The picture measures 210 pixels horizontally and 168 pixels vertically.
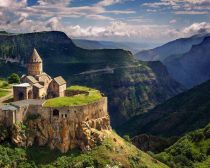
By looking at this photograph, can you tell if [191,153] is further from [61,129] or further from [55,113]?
[55,113]

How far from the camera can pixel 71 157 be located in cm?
8656

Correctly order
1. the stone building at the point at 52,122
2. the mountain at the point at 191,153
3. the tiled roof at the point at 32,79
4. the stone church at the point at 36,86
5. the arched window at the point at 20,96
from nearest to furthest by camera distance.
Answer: the stone building at the point at 52,122 → the stone church at the point at 36,86 → the arched window at the point at 20,96 → the tiled roof at the point at 32,79 → the mountain at the point at 191,153

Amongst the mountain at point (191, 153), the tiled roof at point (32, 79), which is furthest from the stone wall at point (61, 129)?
the mountain at point (191, 153)

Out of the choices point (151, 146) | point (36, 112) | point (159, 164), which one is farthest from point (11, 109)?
point (151, 146)

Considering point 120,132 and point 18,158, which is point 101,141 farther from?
point 120,132

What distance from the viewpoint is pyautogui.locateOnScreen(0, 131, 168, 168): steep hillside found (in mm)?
83062

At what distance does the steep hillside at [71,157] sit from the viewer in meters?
83.1

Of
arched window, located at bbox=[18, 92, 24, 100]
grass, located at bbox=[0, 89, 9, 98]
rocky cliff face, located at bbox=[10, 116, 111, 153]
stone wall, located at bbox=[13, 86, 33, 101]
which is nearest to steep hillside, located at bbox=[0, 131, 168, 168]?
rocky cliff face, located at bbox=[10, 116, 111, 153]

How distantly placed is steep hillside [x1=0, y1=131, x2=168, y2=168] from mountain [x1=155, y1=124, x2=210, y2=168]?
954 inches

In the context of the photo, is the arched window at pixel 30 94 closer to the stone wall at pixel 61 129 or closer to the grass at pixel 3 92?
the grass at pixel 3 92

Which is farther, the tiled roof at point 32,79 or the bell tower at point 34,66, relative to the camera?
the bell tower at point 34,66

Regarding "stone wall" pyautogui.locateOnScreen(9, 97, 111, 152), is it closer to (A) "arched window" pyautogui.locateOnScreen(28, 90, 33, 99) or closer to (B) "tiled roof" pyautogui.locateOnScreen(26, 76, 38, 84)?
(A) "arched window" pyautogui.locateOnScreen(28, 90, 33, 99)

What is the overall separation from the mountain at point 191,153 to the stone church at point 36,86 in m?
34.3

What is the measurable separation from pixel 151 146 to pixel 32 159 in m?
73.3
